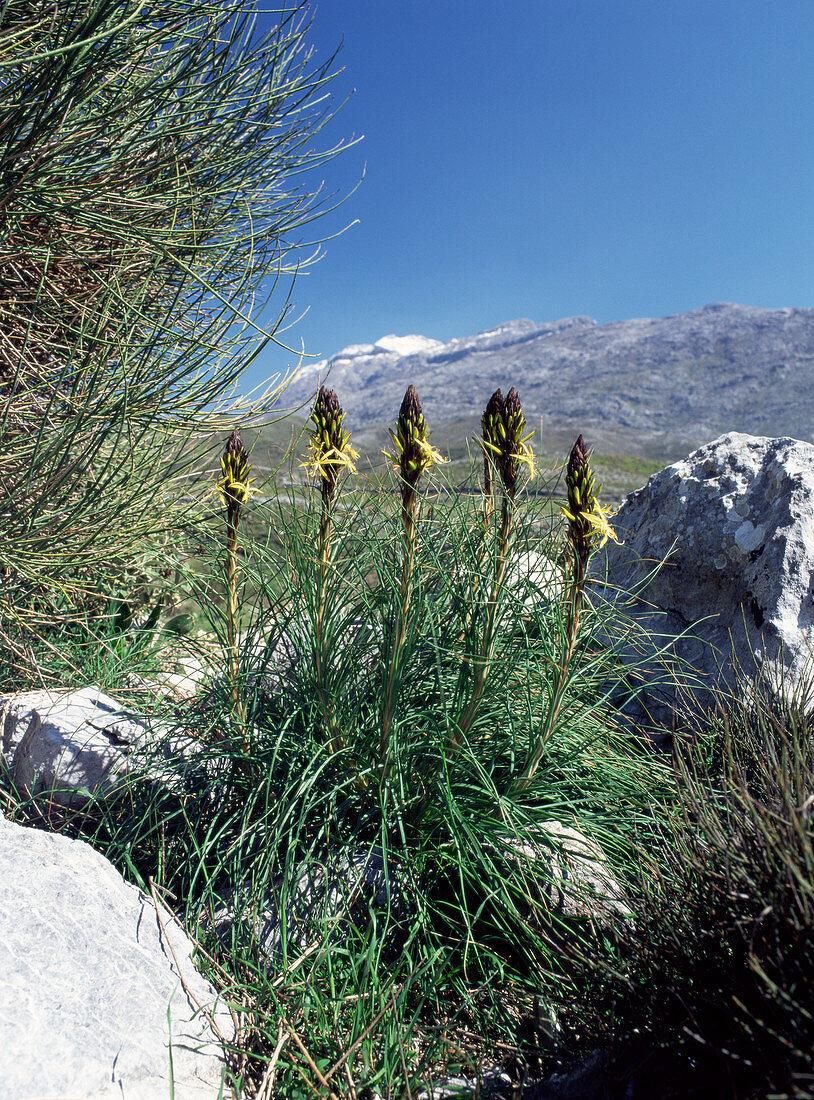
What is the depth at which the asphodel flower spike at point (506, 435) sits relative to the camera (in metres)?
1.88

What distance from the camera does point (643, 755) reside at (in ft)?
9.48

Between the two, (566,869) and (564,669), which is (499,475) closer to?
(564,669)

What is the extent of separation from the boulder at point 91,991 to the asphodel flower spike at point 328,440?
1549 mm

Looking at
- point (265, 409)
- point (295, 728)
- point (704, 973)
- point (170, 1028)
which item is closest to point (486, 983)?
point (704, 973)

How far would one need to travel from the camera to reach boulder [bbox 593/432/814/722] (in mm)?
3273

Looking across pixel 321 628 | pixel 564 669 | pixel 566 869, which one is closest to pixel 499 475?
pixel 564 669

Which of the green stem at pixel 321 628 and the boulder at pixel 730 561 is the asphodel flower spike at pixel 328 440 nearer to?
the green stem at pixel 321 628

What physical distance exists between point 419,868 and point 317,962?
472 mm

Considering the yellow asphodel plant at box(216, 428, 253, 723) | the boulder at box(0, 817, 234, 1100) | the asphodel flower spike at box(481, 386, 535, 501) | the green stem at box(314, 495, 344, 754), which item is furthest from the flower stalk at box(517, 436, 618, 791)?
the boulder at box(0, 817, 234, 1100)

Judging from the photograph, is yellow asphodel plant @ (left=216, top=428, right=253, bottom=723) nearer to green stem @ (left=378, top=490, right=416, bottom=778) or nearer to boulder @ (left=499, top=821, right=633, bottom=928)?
green stem @ (left=378, top=490, right=416, bottom=778)

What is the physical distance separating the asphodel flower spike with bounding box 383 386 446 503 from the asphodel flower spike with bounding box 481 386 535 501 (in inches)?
7.6

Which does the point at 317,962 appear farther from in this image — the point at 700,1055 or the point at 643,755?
the point at 643,755

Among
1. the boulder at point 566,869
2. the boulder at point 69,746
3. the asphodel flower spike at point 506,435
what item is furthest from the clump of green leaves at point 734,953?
the boulder at point 69,746

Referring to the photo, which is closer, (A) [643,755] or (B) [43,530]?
(A) [643,755]
